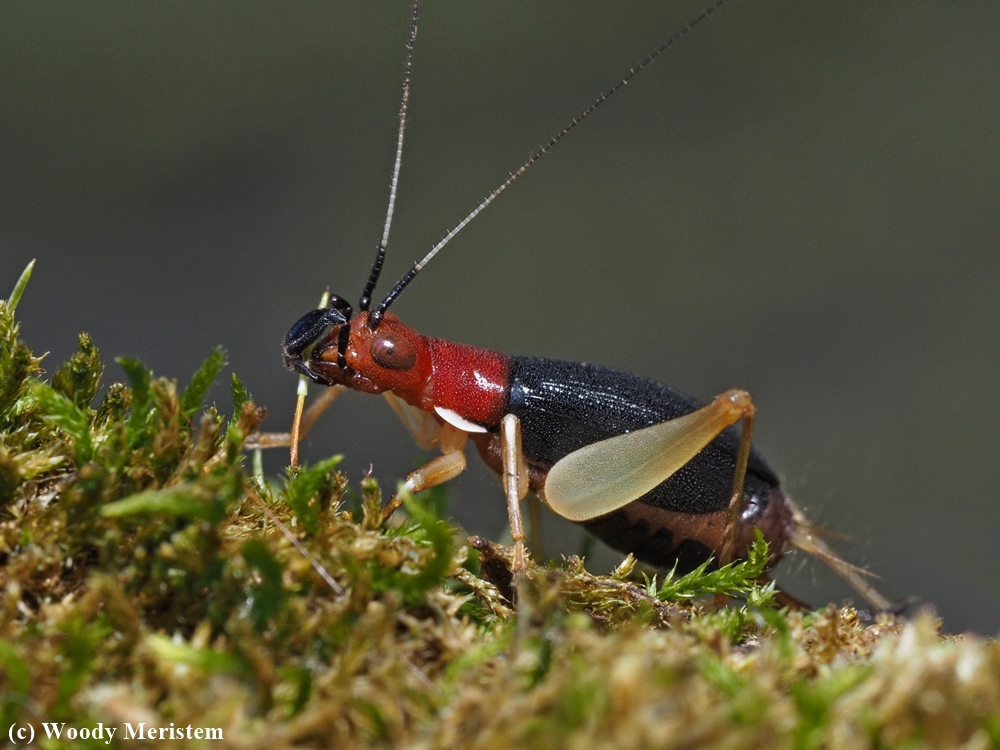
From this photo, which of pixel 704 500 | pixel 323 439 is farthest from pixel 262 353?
pixel 704 500

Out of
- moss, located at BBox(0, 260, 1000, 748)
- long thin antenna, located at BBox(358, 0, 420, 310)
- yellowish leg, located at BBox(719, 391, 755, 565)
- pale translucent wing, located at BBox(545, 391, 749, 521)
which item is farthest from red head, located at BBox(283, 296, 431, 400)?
yellowish leg, located at BBox(719, 391, 755, 565)

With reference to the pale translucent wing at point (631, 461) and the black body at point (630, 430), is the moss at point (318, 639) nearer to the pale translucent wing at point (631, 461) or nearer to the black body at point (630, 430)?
the pale translucent wing at point (631, 461)

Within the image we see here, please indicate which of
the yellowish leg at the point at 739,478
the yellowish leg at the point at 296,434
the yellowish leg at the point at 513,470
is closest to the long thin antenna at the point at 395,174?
the yellowish leg at the point at 296,434

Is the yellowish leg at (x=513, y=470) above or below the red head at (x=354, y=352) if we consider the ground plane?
below

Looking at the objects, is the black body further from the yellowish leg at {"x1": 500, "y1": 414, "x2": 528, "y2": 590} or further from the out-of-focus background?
the out-of-focus background

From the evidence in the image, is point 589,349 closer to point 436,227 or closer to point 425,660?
point 436,227

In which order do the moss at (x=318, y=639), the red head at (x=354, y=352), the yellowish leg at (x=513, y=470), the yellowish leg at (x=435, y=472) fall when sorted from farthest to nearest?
the red head at (x=354, y=352)
the yellowish leg at (x=435, y=472)
the yellowish leg at (x=513, y=470)
the moss at (x=318, y=639)
